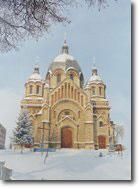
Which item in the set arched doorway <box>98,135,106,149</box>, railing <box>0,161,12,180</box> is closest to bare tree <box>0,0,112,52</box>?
railing <box>0,161,12,180</box>

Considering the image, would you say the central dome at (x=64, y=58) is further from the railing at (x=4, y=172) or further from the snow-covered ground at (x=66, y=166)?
the railing at (x=4, y=172)

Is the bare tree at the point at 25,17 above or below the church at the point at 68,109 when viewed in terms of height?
above

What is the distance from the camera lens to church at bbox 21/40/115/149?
3783mm

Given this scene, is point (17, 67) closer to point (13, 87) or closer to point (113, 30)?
point (13, 87)

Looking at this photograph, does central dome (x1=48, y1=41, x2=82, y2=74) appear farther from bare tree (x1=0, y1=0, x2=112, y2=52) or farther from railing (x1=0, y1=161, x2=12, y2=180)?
railing (x1=0, y1=161, x2=12, y2=180)

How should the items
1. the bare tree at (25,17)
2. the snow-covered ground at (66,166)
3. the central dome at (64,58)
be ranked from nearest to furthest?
the bare tree at (25,17) → the snow-covered ground at (66,166) → the central dome at (64,58)

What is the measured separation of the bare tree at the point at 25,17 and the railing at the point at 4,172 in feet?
4.10

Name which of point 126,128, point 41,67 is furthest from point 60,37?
point 126,128

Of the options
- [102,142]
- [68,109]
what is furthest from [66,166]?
[68,109]

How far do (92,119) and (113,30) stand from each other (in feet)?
6.76

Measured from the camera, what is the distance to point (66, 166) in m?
3.15

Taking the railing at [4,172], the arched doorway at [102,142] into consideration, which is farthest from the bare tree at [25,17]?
the arched doorway at [102,142]

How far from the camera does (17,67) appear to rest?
3.48m

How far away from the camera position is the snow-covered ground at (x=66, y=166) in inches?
119
